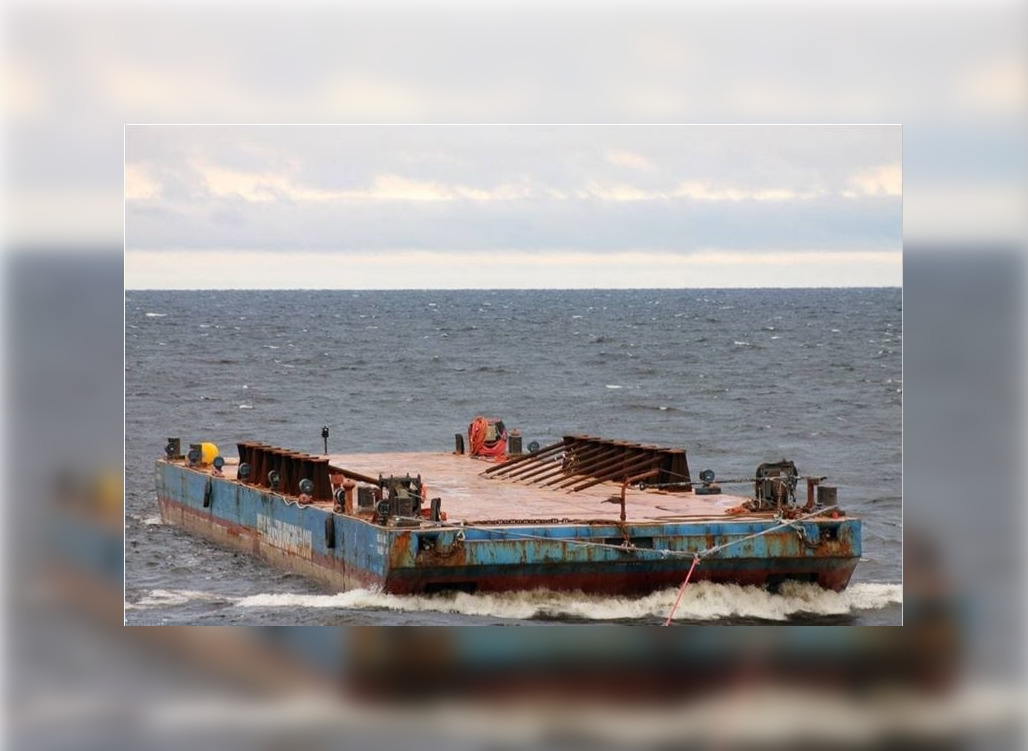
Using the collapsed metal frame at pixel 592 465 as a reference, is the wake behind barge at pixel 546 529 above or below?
below

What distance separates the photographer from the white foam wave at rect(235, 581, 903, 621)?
27.2 meters

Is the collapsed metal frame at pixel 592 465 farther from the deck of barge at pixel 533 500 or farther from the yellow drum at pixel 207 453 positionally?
the yellow drum at pixel 207 453

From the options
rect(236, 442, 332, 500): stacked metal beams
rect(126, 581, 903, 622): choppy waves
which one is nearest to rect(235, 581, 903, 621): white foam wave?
rect(126, 581, 903, 622): choppy waves

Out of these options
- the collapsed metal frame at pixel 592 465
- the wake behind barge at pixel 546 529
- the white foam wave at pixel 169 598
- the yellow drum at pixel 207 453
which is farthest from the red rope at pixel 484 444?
the white foam wave at pixel 169 598

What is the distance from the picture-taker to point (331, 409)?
223 feet

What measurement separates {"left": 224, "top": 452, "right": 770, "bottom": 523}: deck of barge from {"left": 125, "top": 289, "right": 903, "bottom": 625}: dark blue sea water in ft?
5.11

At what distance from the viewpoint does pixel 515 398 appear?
2970 inches

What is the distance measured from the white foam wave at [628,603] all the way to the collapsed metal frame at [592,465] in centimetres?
302

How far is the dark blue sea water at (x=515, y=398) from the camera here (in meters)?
28.6

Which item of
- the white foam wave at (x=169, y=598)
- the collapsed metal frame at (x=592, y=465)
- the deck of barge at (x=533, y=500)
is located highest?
the collapsed metal frame at (x=592, y=465)

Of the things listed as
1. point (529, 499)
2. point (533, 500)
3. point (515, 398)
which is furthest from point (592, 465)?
point (515, 398)
